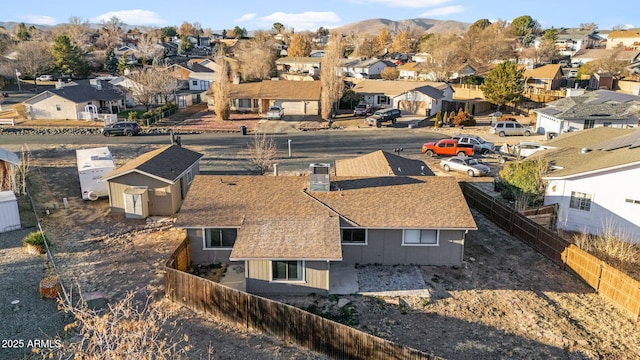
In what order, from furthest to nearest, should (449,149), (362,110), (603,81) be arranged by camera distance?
(603,81), (362,110), (449,149)

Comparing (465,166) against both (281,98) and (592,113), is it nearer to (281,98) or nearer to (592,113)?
(592,113)

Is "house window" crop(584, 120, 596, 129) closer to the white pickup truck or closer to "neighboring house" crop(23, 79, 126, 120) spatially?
the white pickup truck

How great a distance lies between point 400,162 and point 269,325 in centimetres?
1575

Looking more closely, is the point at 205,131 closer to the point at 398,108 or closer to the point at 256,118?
the point at 256,118

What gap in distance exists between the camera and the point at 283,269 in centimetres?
1900

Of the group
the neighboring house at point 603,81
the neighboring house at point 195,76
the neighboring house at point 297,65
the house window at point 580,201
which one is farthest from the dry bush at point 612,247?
the neighboring house at point 297,65

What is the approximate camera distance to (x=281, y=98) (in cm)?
6225

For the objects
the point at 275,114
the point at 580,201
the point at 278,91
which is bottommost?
the point at 580,201

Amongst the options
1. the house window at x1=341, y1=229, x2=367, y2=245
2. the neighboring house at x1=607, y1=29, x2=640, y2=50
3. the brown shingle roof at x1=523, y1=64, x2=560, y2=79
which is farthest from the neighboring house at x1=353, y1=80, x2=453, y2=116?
the neighboring house at x1=607, y1=29, x2=640, y2=50

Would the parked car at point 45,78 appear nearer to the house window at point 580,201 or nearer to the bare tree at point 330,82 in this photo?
the bare tree at point 330,82

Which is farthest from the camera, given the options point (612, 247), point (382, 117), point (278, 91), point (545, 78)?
point (545, 78)

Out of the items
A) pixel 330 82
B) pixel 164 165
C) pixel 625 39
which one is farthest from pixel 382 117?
pixel 625 39

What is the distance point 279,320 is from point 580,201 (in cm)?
1855

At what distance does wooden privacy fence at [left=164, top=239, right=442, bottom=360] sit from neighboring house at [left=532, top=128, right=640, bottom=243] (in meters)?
15.5
